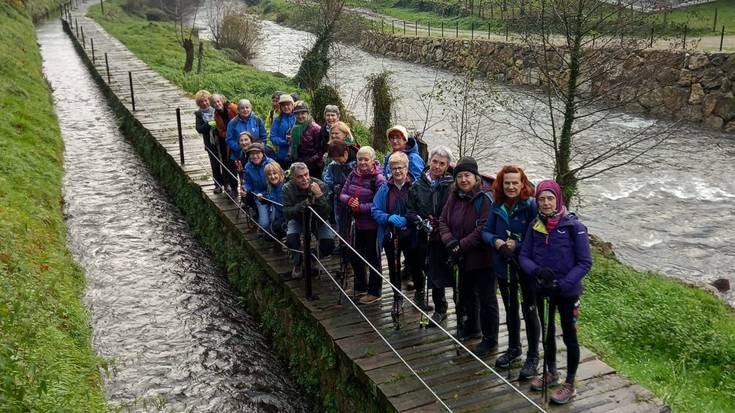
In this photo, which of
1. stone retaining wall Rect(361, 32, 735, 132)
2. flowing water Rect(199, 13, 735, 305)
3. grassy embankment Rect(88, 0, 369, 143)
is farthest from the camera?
grassy embankment Rect(88, 0, 369, 143)

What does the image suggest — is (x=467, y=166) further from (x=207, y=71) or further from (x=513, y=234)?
(x=207, y=71)

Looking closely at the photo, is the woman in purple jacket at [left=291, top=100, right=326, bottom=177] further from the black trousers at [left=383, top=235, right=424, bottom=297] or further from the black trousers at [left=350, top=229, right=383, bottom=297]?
the black trousers at [left=383, top=235, right=424, bottom=297]

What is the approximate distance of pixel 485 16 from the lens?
49531mm

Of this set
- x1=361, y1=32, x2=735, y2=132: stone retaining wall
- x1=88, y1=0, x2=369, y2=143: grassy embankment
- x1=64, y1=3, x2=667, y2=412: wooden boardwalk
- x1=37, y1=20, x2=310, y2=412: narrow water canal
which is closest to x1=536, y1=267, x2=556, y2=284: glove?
x1=64, y1=3, x2=667, y2=412: wooden boardwalk

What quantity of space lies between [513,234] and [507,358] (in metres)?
1.29

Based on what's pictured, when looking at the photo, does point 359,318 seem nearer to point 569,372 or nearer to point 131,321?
point 569,372

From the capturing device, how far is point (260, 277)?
31.5 ft

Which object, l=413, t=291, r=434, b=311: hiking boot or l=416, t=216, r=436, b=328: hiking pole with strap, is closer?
l=416, t=216, r=436, b=328: hiking pole with strap

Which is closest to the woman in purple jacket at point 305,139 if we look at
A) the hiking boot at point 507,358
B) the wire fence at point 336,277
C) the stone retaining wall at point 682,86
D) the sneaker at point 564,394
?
the wire fence at point 336,277

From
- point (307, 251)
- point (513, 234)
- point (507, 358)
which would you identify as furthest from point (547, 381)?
point (307, 251)

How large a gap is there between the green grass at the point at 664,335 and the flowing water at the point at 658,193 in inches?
Answer: 81.7

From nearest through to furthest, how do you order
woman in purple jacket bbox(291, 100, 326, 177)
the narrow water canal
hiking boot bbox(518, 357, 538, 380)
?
hiking boot bbox(518, 357, 538, 380) → the narrow water canal → woman in purple jacket bbox(291, 100, 326, 177)

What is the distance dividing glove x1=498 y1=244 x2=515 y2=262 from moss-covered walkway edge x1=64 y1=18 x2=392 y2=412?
1.69 metres

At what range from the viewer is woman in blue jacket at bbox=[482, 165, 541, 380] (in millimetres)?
5770
